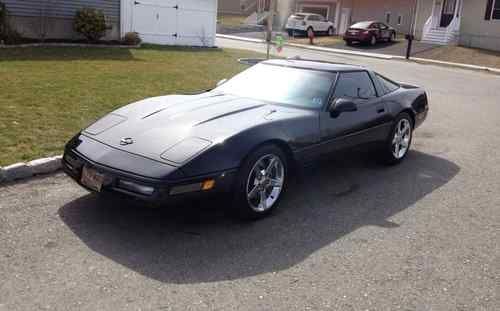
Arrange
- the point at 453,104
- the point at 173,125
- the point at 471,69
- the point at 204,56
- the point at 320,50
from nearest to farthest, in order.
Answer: the point at 173,125
the point at 453,104
the point at 204,56
the point at 471,69
the point at 320,50

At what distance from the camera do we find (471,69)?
73.3 ft

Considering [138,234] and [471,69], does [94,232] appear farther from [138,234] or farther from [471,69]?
[471,69]

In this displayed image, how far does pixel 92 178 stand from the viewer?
3846mm

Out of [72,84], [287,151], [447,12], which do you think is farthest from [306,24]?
[287,151]

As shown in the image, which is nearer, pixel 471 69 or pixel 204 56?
pixel 204 56

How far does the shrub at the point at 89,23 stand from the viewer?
1672 cm

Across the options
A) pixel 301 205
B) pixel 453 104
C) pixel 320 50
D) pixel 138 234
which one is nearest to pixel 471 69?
pixel 320 50

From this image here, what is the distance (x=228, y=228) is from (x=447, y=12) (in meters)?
33.6

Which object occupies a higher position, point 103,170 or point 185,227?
point 103,170

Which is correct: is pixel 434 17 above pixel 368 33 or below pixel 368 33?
above

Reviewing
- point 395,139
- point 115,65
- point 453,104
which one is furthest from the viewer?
point 115,65

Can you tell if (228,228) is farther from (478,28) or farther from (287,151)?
(478,28)

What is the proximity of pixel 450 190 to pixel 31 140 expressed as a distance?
4.75 m

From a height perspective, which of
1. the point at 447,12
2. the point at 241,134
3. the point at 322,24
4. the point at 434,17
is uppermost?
the point at 447,12
